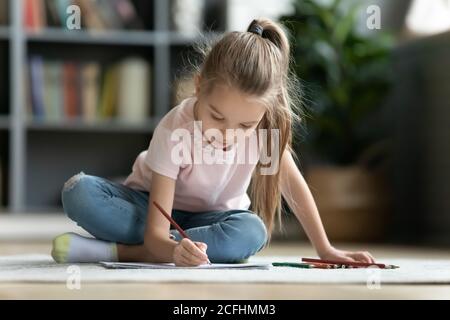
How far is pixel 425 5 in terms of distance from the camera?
3.13 m

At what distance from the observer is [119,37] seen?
3.19 metres

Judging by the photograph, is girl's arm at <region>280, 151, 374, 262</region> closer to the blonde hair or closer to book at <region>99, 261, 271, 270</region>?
the blonde hair

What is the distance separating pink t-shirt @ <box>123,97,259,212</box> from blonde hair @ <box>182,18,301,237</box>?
53 millimetres

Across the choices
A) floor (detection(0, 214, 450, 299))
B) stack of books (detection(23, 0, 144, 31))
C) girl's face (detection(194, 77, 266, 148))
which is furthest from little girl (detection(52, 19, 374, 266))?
stack of books (detection(23, 0, 144, 31))

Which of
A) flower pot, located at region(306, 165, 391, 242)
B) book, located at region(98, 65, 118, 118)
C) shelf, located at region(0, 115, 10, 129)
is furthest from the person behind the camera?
book, located at region(98, 65, 118, 118)

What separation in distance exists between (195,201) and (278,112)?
234 mm

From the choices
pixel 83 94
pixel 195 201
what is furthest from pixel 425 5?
pixel 195 201

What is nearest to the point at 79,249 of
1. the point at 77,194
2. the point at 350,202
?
the point at 77,194

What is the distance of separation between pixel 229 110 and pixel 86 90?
6.30 feet

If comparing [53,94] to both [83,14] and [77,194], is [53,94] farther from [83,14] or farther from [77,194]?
[77,194]

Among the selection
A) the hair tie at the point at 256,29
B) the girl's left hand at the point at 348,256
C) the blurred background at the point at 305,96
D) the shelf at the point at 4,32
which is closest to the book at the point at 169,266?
the girl's left hand at the point at 348,256

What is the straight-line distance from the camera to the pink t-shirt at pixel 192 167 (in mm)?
1454

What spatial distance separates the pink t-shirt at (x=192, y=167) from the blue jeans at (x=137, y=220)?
0.03 metres

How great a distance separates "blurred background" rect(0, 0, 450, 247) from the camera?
2.92 m
